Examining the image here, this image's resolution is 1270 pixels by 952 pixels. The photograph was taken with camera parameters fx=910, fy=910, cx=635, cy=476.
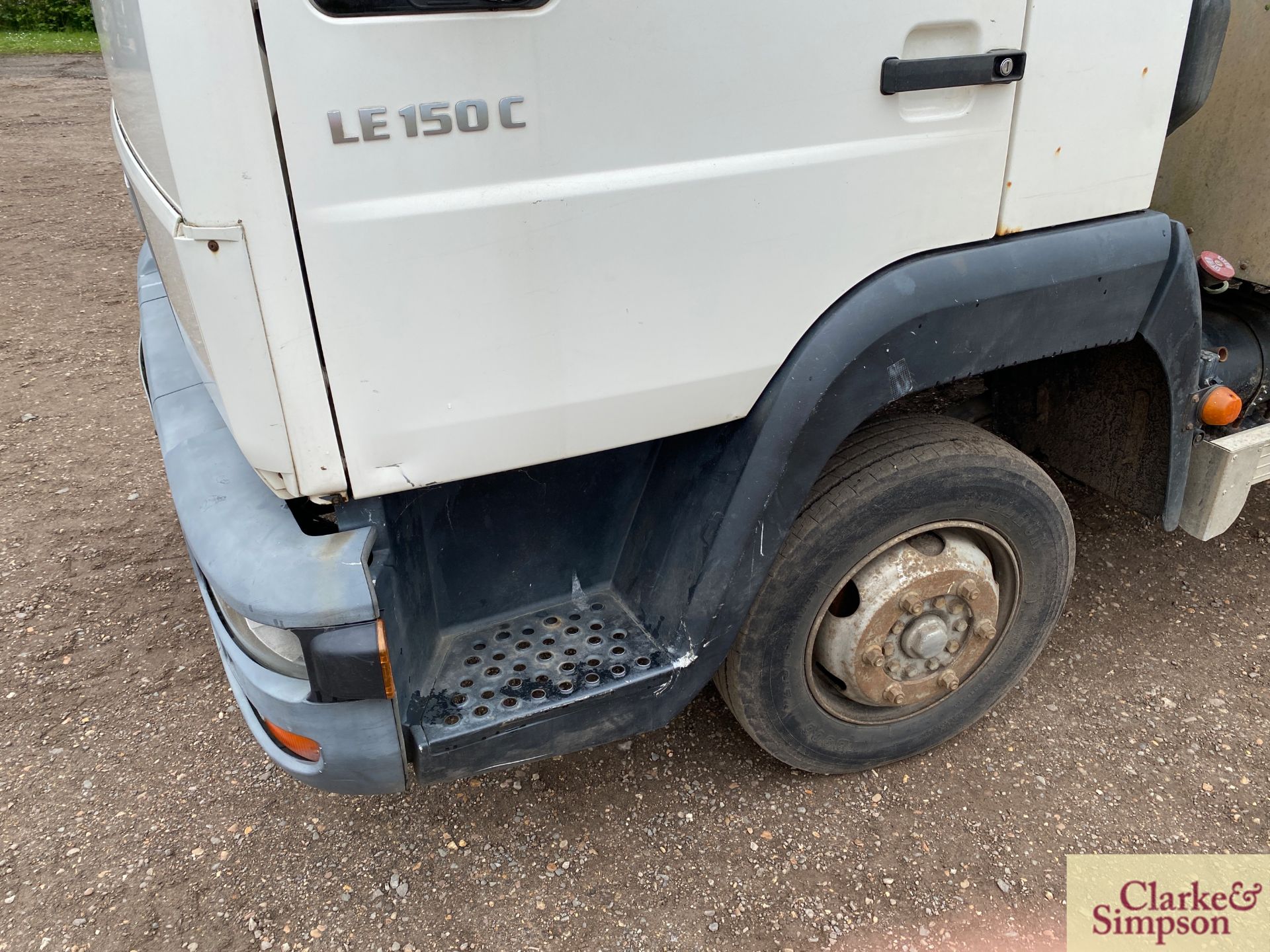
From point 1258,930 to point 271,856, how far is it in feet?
7.96

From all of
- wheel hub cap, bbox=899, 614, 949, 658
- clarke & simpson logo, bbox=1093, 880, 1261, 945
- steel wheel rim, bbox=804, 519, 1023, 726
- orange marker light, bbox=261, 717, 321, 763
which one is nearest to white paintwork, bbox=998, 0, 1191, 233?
steel wheel rim, bbox=804, 519, 1023, 726

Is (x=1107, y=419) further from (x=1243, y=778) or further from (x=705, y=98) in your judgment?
(x=705, y=98)

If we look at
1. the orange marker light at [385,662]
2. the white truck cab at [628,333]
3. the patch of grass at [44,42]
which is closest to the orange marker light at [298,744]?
the white truck cab at [628,333]

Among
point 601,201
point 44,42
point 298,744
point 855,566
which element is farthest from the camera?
point 44,42

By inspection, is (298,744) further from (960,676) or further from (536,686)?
(960,676)

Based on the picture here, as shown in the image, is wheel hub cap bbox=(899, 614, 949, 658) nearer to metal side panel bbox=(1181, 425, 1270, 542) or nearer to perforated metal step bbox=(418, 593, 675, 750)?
perforated metal step bbox=(418, 593, 675, 750)

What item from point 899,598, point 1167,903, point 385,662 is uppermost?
point 385,662

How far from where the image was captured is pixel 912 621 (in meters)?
2.29

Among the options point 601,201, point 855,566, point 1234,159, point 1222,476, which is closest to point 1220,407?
point 1222,476

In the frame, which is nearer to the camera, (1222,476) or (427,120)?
(427,120)

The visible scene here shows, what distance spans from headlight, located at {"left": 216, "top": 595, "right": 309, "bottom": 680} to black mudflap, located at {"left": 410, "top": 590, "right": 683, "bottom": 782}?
10.6 inches

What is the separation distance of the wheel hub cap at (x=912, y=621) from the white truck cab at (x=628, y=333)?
11 mm

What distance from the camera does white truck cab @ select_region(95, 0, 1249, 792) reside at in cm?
141

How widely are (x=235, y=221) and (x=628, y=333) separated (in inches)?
26.8
